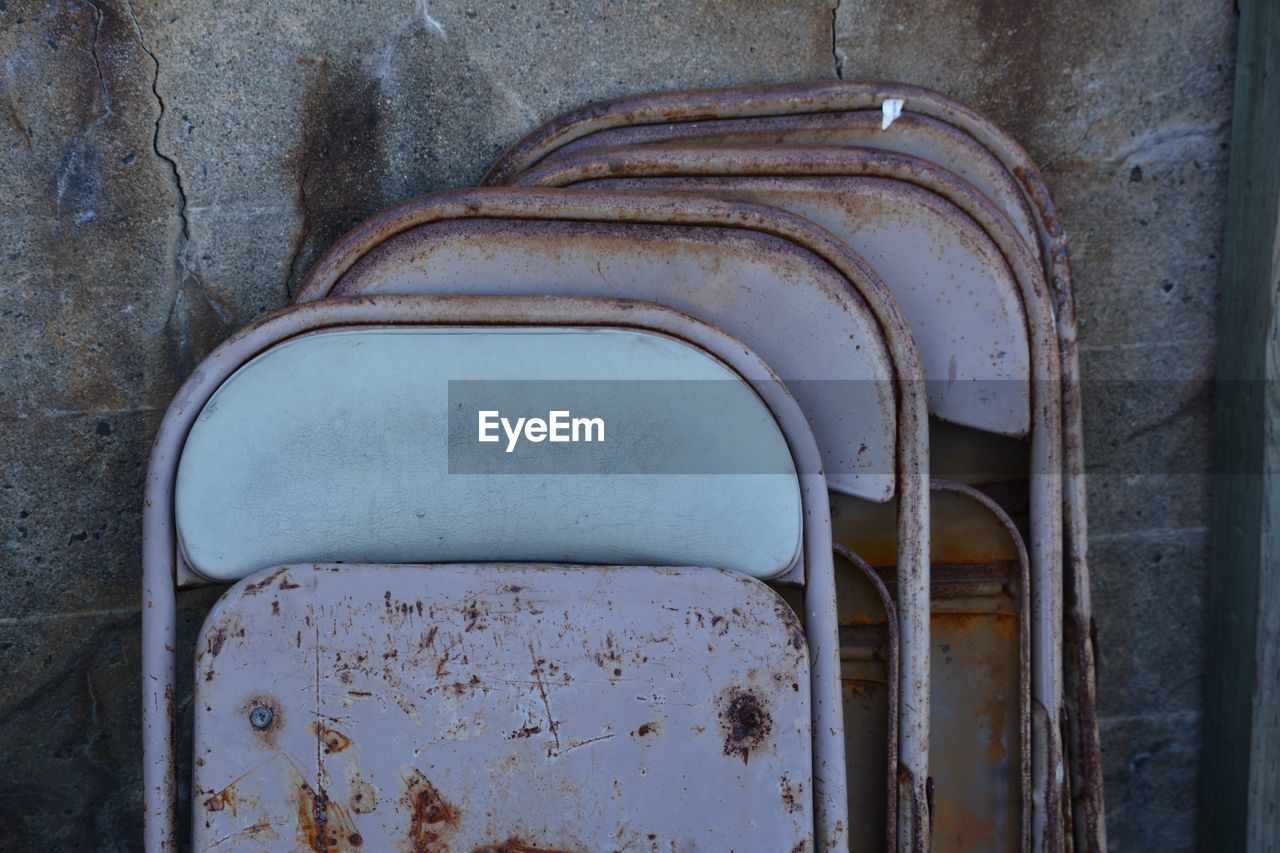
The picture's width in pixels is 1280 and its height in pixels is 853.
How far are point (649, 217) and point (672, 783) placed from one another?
2.73 ft

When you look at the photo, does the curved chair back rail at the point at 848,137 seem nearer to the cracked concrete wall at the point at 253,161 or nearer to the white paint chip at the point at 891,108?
the white paint chip at the point at 891,108

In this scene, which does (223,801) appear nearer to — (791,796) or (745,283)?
(791,796)

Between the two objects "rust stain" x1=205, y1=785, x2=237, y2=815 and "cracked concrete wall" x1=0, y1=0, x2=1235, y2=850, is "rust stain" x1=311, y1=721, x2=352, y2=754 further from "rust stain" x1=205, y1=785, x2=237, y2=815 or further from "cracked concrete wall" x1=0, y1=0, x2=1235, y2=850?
"cracked concrete wall" x1=0, y1=0, x2=1235, y2=850

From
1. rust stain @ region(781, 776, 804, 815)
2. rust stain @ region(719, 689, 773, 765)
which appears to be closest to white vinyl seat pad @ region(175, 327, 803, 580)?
rust stain @ region(719, 689, 773, 765)

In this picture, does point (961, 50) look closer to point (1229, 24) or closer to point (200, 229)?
point (1229, 24)

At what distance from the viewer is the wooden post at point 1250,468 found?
1.81 meters

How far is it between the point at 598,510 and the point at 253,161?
925mm

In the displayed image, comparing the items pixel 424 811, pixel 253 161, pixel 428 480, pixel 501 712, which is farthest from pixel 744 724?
pixel 253 161

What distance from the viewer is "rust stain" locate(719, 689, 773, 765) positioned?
129cm

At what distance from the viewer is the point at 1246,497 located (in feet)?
6.34

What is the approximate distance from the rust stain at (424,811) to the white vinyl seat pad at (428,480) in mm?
293

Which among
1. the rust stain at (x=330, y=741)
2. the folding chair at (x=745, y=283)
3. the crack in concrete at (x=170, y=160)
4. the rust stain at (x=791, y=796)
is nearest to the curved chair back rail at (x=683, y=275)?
the folding chair at (x=745, y=283)

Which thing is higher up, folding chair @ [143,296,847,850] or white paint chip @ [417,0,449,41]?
white paint chip @ [417,0,449,41]

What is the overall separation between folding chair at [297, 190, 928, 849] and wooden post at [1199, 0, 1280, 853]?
82cm
